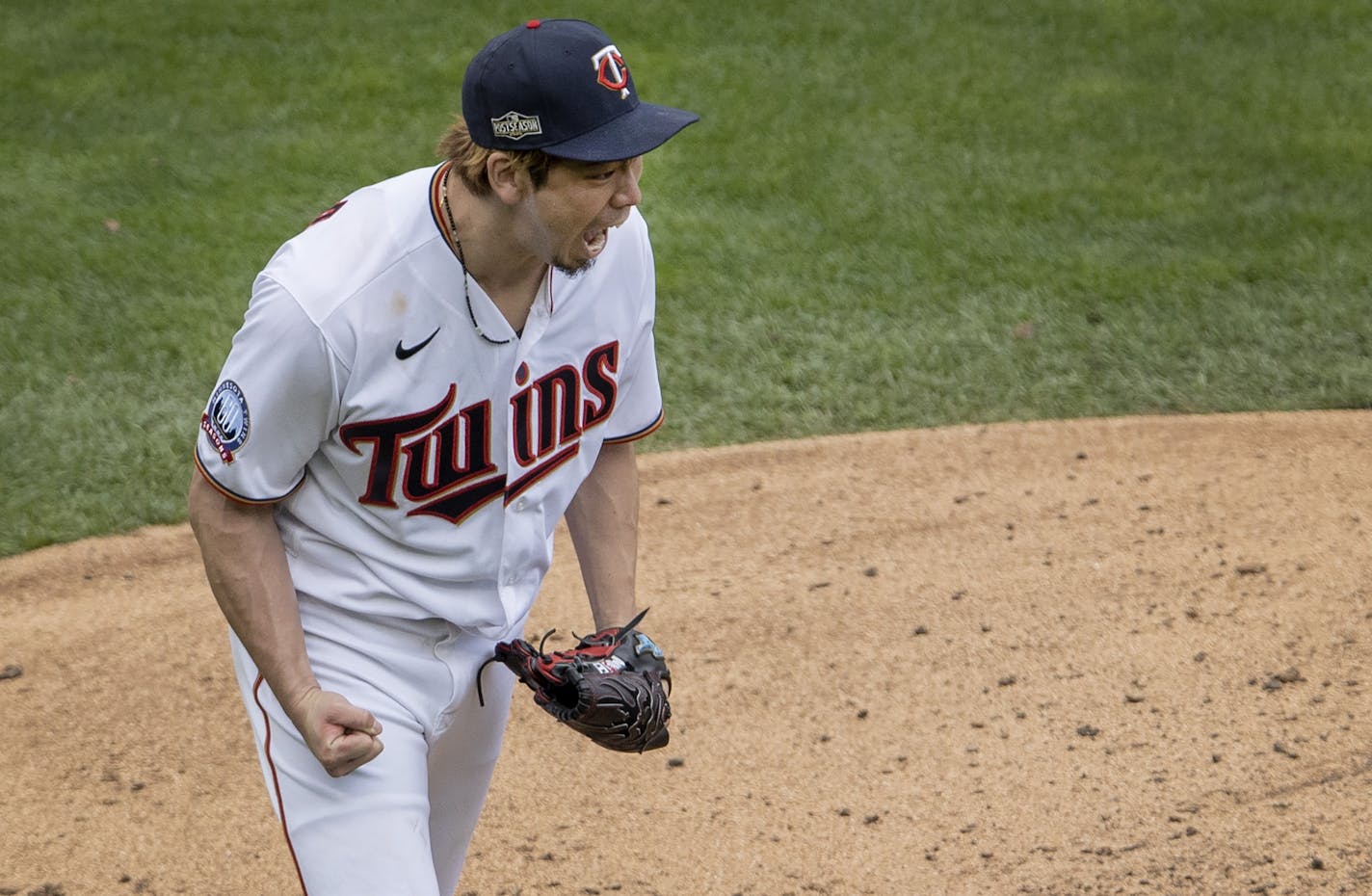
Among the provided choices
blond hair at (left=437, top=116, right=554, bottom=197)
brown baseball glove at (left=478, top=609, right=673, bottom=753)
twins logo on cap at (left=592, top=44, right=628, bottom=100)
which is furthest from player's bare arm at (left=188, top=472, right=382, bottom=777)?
twins logo on cap at (left=592, top=44, right=628, bottom=100)

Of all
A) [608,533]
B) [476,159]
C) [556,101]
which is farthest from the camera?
[608,533]

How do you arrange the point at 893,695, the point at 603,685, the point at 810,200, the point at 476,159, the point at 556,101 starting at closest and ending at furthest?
the point at 556,101
the point at 476,159
the point at 603,685
the point at 893,695
the point at 810,200

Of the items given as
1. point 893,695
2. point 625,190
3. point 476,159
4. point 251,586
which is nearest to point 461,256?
point 476,159

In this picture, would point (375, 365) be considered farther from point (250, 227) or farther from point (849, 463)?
point (250, 227)

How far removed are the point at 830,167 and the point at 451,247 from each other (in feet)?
20.8

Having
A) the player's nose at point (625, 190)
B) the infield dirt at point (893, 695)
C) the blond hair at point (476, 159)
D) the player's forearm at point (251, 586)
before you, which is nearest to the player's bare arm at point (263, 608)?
the player's forearm at point (251, 586)

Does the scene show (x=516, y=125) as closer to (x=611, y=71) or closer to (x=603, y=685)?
(x=611, y=71)

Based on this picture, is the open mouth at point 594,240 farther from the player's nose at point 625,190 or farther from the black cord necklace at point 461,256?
the black cord necklace at point 461,256

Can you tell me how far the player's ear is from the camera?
91.0 inches

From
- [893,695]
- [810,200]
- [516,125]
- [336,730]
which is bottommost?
[810,200]

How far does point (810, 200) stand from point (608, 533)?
552 cm

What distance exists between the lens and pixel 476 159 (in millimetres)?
2365

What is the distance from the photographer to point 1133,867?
11.6ft

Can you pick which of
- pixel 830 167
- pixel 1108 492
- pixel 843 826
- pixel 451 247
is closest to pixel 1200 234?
pixel 830 167
